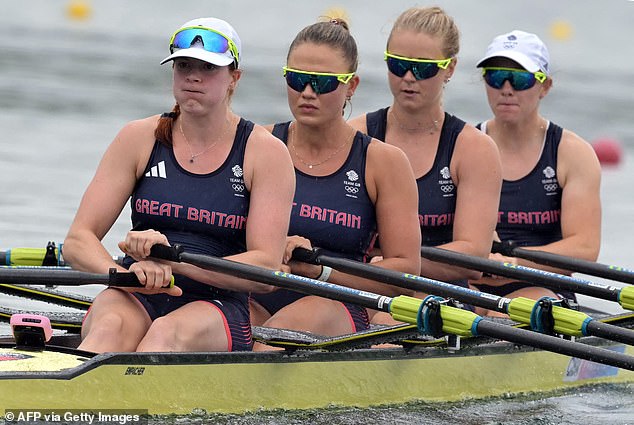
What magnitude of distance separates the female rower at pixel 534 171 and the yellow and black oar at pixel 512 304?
1.46 metres

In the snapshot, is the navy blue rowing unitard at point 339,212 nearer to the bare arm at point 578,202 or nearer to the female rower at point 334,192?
the female rower at point 334,192

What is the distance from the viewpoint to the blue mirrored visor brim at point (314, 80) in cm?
614

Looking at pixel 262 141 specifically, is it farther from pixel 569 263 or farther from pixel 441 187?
pixel 569 263

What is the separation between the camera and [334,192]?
6.28 metres

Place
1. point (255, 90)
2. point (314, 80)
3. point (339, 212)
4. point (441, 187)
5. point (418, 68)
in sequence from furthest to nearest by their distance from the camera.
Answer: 1. point (255, 90)
2. point (441, 187)
3. point (418, 68)
4. point (339, 212)
5. point (314, 80)

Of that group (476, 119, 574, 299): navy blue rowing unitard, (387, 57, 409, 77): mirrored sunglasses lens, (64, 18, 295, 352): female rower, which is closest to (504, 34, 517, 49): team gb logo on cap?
(476, 119, 574, 299): navy blue rowing unitard

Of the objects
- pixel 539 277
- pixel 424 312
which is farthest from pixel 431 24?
pixel 424 312

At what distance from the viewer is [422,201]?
6.93 m

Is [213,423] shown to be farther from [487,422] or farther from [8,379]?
[487,422]

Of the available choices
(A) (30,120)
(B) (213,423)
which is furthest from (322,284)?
(A) (30,120)

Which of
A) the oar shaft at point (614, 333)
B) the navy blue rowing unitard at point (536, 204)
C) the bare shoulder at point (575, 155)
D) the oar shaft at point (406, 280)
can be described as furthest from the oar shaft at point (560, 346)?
the bare shoulder at point (575, 155)

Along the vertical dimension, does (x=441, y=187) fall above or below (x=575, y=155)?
below

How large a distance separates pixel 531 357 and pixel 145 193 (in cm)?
236

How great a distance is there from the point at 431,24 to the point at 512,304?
1.75 m
